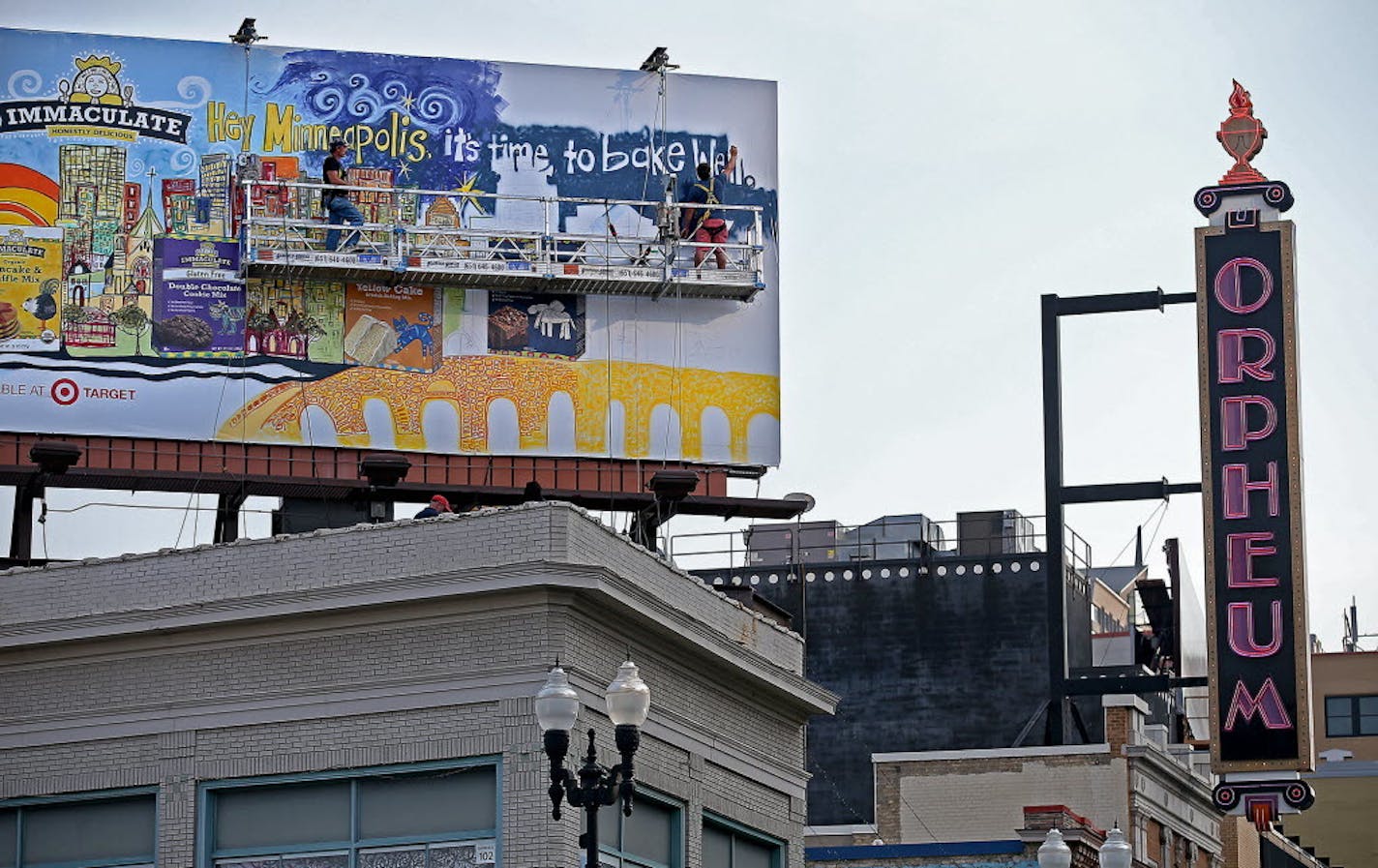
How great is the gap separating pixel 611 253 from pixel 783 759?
39.7 ft

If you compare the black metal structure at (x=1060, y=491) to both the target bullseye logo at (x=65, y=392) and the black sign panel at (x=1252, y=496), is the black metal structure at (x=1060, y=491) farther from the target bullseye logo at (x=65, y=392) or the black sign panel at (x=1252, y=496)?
the target bullseye logo at (x=65, y=392)

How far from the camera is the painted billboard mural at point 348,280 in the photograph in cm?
4597

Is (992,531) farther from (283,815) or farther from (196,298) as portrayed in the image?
(283,815)

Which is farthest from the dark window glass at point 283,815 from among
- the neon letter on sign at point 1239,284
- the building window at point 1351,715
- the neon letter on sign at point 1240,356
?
the building window at point 1351,715

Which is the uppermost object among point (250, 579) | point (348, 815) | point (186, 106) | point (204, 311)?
point (186, 106)

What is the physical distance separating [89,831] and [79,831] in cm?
17

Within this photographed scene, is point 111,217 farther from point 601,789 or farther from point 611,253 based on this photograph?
point 601,789

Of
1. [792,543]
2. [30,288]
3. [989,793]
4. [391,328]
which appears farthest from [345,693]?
[792,543]

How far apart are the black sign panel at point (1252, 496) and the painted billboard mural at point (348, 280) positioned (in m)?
13.0

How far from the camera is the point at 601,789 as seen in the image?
25484mm

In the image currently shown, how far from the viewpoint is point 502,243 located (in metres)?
47.8

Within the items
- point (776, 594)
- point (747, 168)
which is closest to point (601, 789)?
point (747, 168)

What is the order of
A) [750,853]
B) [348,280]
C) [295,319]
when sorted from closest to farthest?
[750,853] → [295,319] → [348,280]

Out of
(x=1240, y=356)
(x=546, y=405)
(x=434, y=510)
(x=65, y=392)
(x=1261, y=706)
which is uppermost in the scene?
(x=1240, y=356)
